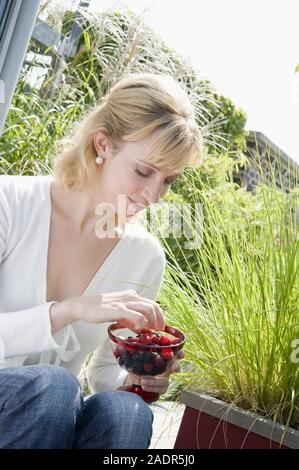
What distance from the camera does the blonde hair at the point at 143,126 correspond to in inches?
78.7

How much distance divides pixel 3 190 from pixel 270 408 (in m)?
0.98

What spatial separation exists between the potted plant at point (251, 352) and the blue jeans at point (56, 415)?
0.31 meters

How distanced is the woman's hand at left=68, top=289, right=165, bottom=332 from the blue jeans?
152 millimetres

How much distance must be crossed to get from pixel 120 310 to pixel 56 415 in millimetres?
274

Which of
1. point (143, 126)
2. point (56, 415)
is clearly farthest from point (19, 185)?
point (56, 415)

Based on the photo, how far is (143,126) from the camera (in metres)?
2.02

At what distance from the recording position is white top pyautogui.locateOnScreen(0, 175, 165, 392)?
5.74ft

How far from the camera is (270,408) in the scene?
1983 mm

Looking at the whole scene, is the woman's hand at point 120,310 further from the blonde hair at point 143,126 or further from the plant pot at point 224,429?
the blonde hair at point 143,126

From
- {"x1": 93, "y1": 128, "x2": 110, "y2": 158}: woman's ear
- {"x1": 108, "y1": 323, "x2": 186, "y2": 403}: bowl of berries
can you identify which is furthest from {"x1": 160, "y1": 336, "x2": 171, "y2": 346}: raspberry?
{"x1": 93, "y1": 128, "x2": 110, "y2": 158}: woman's ear

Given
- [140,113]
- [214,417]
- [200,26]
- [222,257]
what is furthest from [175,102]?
[200,26]

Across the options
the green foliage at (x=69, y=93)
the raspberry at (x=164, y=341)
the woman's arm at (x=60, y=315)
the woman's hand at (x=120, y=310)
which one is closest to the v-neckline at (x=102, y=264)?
the woman's arm at (x=60, y=315)

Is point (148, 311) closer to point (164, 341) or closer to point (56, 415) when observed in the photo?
point (164, 341)
